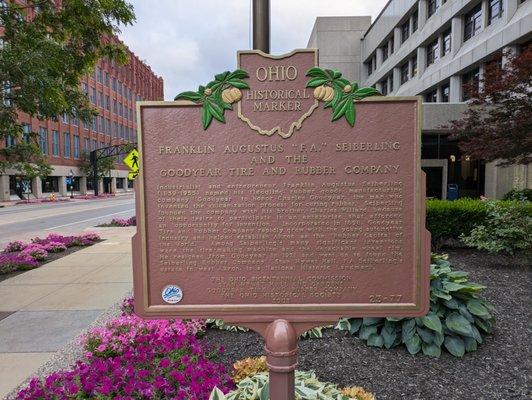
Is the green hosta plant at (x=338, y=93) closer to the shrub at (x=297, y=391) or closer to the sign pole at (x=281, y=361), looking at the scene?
the sign pole at (x=281, y=361)

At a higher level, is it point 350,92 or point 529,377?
point 350,92

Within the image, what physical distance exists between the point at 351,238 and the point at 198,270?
1.01 metres

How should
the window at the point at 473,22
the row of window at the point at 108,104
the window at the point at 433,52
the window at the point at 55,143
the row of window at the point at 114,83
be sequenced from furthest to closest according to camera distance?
the row of window at the point at 114,83 < the row of window at the point at 108,104 < the window at the point at 55,143 < the window at the point at 433,52 < the window at the point at 473,22

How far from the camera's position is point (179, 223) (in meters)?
2.61

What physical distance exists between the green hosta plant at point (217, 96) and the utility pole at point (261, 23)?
962mm

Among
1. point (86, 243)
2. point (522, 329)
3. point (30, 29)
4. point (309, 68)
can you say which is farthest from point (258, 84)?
point (86, 243)

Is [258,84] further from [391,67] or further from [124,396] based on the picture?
[391,67]

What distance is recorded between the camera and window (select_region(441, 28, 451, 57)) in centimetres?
2652

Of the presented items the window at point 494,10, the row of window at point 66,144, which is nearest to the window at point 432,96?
the window at point 494,10

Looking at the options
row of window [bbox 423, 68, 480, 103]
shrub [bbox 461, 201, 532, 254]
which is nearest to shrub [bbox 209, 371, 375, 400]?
shrub [bbox 461, 201, 532, 254]

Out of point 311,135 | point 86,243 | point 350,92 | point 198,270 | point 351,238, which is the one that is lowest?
point 86,243

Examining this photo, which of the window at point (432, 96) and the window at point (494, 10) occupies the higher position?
the window at point (494, 10)

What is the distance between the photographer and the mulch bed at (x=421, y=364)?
11.4 feet

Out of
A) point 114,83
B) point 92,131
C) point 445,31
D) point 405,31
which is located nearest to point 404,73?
point 405,31
